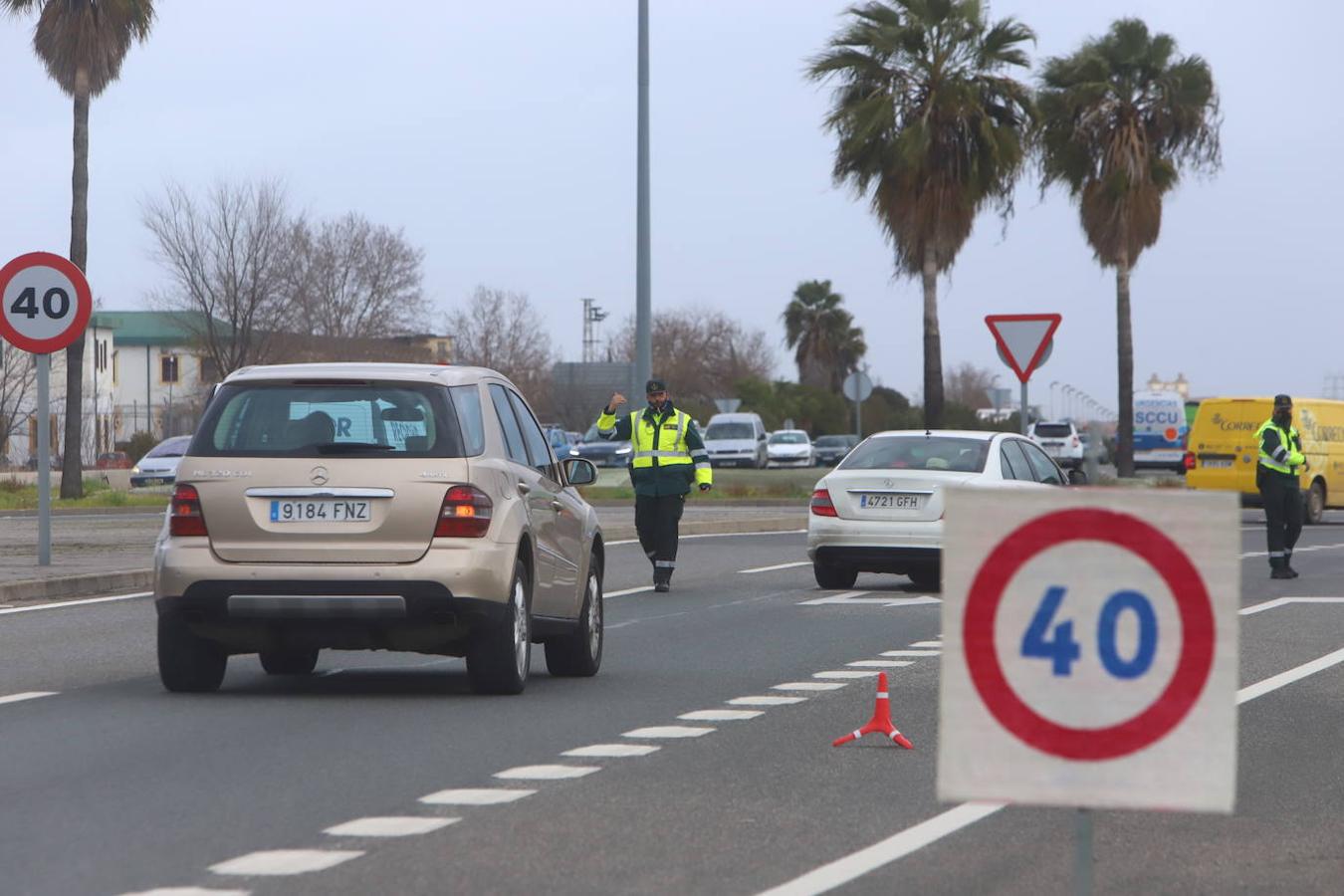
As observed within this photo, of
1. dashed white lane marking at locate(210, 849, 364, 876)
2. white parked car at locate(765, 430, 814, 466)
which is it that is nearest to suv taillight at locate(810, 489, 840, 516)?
dashed white lane marking at locate(210, 849, 364, 876)

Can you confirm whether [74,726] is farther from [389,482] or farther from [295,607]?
[389,482]

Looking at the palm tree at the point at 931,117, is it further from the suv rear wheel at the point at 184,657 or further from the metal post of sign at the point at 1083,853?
the metal post of sign at the point at 1083,853

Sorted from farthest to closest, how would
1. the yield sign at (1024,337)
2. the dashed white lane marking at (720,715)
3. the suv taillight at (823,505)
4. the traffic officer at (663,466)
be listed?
the yield sign at (1024,337) → the suv taillight at (823,505) → the traffic officer at (663,466) → the dashed white lane marking at (720,715)

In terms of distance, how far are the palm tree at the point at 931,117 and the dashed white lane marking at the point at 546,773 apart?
31670 millimetres

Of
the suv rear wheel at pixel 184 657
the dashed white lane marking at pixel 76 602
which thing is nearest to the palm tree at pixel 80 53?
the dashed white lane marking at pixel 76 602

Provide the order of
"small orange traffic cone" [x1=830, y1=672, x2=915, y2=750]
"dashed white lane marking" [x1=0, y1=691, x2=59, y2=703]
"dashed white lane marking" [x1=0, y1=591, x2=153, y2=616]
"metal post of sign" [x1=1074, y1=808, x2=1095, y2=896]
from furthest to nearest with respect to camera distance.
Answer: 1. "dashed white lane marking" [x1=0, y1=591, x2=153, y2=616]
2. "dashed white lane marking" [x1=0, y1=691, x2=59, y2=703]
3. "small orange traffic cone" [x1=830, y1=672, x2=915, y2=750]
4. "metal post of sign" [x1=1074, y1=808, x2=1095, y2=896]

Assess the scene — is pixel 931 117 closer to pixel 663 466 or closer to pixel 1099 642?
pixel 663 466

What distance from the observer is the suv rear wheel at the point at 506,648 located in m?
11.2

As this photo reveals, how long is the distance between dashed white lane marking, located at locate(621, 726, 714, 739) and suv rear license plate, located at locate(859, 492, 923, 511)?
31.4 ft

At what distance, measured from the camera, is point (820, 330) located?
101938 mm

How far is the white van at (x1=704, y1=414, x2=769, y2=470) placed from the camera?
2803 inches

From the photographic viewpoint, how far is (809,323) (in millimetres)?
102312

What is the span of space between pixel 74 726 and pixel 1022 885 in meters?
5.09

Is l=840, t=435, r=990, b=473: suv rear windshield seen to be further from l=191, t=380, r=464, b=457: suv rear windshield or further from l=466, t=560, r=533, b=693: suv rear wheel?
l=191, t=380, r=464, b=457: suv rear windshield
